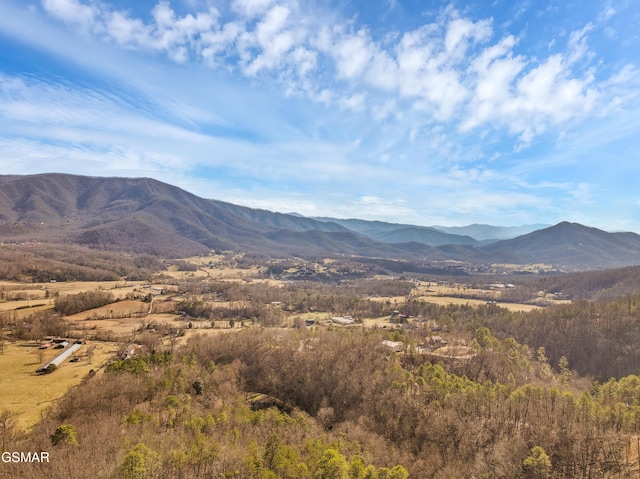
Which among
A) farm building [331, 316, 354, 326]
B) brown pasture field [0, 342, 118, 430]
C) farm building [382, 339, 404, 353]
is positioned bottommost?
farm building [331, 316, 354, 326]

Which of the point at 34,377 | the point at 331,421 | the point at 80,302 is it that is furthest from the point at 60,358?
the point at 80,302

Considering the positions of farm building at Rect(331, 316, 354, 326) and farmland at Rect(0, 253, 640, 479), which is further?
farm building at Rect(331, 316, 354, 326)

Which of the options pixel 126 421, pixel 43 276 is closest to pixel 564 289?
pixel 126 421

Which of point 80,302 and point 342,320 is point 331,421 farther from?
point 80,302

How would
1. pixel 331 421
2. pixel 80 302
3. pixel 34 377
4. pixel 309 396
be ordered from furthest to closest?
pixel 80 302 < pixel 309 396 < pixel 34 377 < pixel 331 421

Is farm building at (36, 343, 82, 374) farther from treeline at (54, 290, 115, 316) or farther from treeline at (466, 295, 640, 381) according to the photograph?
treeline at (466, 295, 640, 381)

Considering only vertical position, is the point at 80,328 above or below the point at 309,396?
below

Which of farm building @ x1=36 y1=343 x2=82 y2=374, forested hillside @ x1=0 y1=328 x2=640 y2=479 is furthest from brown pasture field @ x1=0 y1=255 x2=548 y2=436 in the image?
forested hillside @ x1=0 y1=328 x2=640 y2=479
